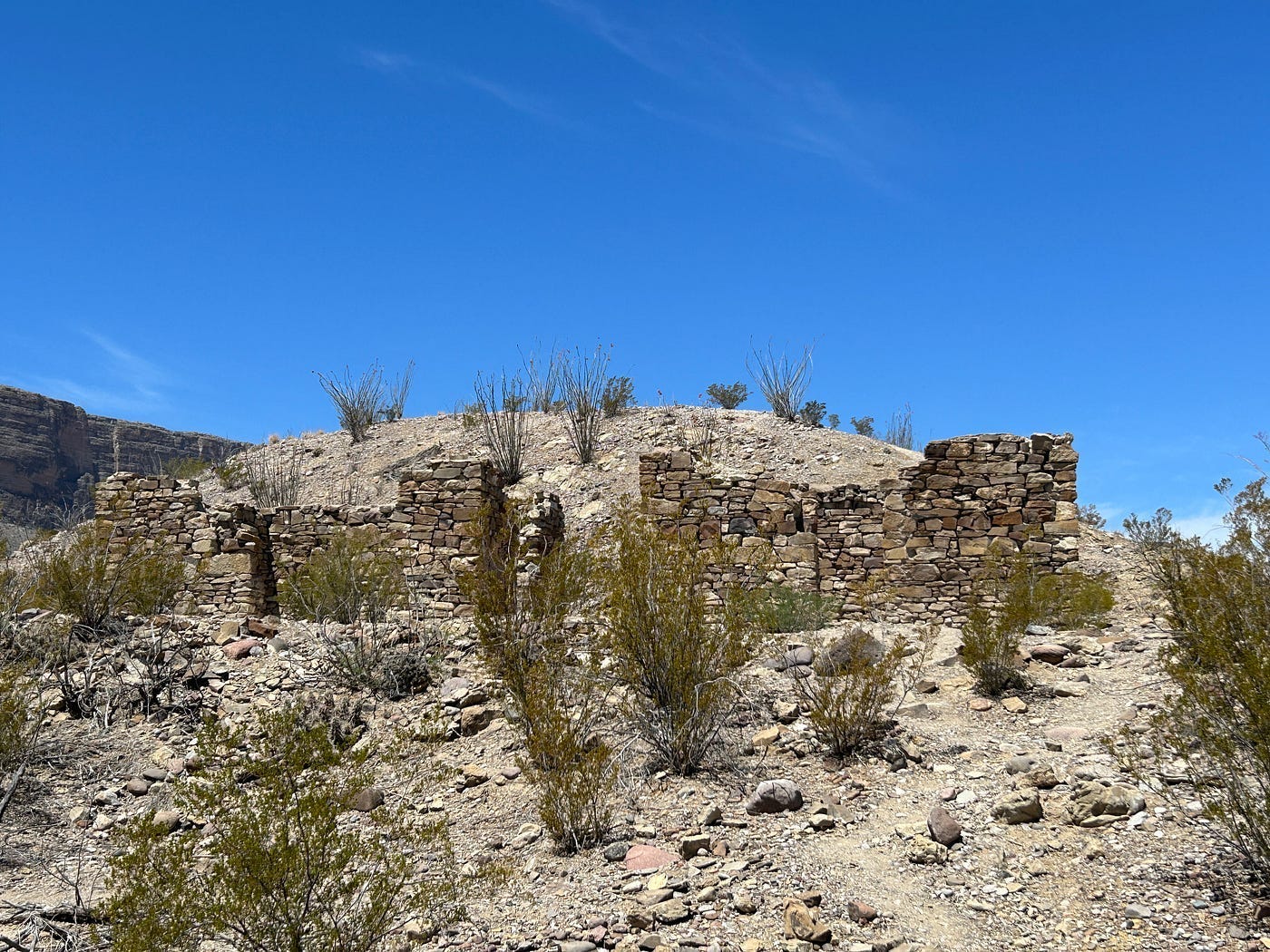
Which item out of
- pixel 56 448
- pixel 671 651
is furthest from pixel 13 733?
pixel 56 448

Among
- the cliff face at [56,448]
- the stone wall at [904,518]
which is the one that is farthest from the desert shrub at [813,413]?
the cliff face at [56,448]

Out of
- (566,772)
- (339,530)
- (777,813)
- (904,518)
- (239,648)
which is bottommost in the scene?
(777,813)

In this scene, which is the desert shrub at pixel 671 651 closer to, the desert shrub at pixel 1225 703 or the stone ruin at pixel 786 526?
the desert shrub at pixel 1225 703

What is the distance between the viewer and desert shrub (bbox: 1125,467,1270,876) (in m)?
4.84

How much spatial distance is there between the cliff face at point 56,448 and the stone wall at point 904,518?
30.9 m

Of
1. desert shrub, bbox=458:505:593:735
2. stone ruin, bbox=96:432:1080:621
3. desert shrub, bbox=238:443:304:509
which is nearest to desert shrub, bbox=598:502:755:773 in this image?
desert shrub, bbox=458:505:593:735

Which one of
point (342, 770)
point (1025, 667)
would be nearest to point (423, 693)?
point (342, 770)

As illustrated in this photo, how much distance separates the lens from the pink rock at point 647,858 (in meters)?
5.84

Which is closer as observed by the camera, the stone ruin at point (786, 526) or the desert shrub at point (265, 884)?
the desert shrub at point (265, 884)

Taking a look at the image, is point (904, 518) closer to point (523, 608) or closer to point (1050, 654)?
point (1050, 654)

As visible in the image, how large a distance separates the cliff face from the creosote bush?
34260 millimetres

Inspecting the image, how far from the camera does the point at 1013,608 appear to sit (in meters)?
8.84

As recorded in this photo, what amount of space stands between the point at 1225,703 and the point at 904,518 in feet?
23.9

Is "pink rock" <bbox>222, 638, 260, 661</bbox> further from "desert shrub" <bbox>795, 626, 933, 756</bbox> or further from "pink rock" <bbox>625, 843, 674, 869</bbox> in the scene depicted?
"desert shrub" <bbox>795, 626, 933, 756</bbox>
